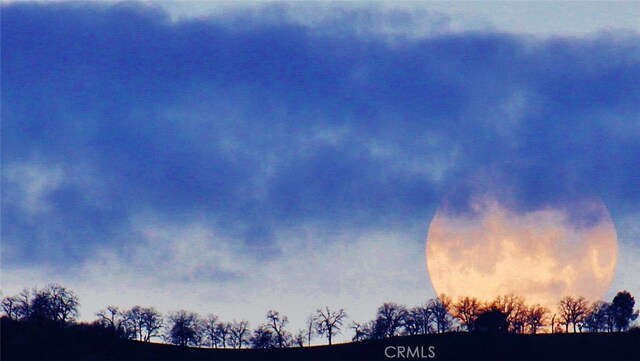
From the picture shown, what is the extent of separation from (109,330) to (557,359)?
114 meters

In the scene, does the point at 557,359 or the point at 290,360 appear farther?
the point at 290,360

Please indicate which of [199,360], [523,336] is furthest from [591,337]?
[199,360]

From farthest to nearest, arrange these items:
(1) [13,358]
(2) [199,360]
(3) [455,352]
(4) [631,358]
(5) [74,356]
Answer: (2) [199,360]
(3) [455,352]
(4) [631,358]
(5) [74,356]
(1) [13,358]

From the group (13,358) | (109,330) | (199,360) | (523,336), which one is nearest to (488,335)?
(523,336)

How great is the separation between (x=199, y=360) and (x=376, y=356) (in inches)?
1907

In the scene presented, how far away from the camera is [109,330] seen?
182500 millimetres

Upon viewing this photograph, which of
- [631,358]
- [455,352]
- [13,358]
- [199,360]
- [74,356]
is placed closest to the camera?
[13,358]

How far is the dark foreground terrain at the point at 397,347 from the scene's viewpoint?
493 ft

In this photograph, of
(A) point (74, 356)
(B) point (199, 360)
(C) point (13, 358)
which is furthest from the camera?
(B) point (199, 360)

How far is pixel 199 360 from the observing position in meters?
192

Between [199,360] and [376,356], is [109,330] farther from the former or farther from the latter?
[376,356]

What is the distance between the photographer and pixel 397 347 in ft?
610

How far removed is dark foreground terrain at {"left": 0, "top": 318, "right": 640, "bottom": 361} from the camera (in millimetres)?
150125

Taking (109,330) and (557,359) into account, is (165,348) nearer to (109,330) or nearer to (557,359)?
(109,330)
